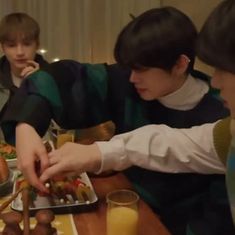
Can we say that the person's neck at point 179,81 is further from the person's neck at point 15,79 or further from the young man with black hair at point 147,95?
the person's neck at point 15,79

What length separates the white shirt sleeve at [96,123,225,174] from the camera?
116cm

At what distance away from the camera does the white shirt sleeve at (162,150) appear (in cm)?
116

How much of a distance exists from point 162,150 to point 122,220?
7.3 inches

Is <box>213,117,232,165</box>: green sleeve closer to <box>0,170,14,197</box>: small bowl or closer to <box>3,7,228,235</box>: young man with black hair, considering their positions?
<box>3,7,228,235</box>: young man with black hair

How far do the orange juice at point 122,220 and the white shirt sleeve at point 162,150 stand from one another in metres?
0.10

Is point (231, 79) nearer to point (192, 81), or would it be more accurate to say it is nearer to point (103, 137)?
point (192, 81)

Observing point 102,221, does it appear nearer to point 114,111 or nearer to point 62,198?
point 62,198

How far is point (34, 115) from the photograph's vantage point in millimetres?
1312

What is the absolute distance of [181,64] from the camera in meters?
1.37

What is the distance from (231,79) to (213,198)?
416 millimetres

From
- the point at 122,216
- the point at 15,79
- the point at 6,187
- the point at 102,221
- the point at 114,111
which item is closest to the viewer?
the point at 122,216

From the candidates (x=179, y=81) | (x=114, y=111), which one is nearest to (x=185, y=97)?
(x=179, y=81)

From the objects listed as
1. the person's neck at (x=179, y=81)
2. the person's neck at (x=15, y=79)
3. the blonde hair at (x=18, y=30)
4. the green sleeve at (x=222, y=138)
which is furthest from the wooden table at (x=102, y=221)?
the blonde hair at (x=18, y=30)

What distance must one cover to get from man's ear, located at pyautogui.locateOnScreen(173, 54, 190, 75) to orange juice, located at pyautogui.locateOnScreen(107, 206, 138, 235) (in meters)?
0.43
